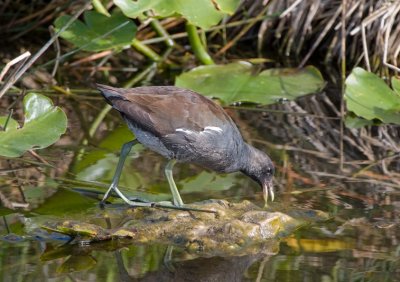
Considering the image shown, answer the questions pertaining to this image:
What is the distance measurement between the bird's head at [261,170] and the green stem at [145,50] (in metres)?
2.01

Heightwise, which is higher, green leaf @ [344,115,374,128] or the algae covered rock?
the algae covered rock

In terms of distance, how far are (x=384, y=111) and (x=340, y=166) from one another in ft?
2.19

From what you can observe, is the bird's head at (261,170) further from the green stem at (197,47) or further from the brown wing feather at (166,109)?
the green stem at (197,47)

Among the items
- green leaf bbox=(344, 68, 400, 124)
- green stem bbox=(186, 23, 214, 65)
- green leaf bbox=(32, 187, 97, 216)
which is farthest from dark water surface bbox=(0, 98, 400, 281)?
green stem bbox=(186, 23, 214, 65)

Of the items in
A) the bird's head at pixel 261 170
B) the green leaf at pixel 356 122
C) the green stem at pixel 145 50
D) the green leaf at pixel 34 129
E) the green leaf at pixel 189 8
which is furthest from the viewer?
the green stem at pixel 145 50

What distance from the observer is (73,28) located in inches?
196

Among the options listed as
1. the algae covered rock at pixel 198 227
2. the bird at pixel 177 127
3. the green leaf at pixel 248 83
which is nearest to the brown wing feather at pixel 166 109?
the bird at pixel 177 127

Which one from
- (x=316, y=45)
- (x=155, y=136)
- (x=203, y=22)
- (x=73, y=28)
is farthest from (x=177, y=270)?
(x=316, y=45)

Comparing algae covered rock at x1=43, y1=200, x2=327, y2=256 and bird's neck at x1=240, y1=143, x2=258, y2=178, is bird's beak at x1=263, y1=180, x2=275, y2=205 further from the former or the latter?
algae covered rock at x1=43, y1=200, x2=327, y2=256

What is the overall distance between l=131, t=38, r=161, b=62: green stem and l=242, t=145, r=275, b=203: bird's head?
6.60ft

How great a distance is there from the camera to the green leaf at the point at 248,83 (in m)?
4.93

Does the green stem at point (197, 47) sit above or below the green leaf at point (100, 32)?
below

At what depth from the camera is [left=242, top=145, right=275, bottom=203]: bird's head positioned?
3.72 meters

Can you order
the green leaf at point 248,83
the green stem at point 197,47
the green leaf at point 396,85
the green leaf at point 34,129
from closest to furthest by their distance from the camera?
the green leaf at point 34,129 < the green leaf at point 396,85 < the green leaf at point 248,83 < the green stem at point 197,47
